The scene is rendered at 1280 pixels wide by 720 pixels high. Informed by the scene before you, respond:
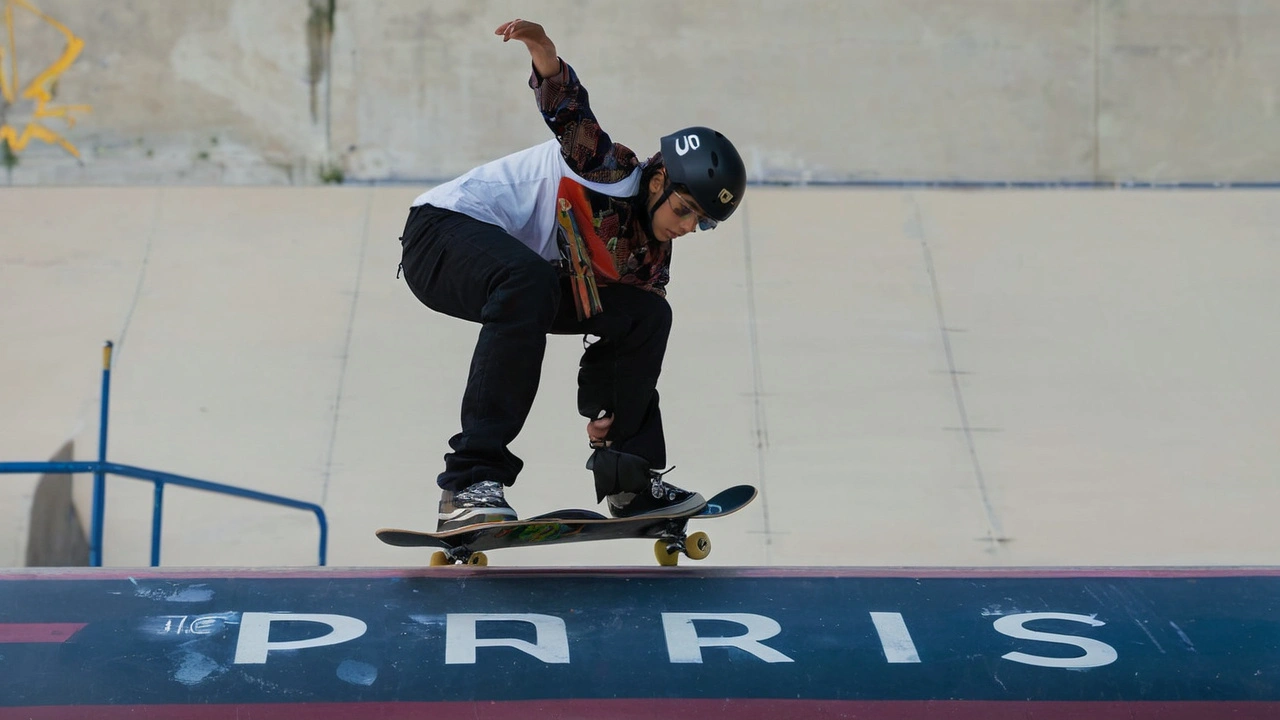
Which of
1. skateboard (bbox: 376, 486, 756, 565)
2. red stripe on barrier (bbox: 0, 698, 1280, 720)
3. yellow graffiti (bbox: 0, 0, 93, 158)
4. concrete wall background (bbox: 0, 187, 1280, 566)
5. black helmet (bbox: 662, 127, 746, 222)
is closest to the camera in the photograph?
red stripe on barrier (bbox: 0, 698, 1280, 720)

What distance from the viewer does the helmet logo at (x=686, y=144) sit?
3455 millimetres

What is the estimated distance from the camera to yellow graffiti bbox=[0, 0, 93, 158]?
9523 mm

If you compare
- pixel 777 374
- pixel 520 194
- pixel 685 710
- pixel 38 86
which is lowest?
pixel 685 710

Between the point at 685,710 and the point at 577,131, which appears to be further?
the point at 577,131

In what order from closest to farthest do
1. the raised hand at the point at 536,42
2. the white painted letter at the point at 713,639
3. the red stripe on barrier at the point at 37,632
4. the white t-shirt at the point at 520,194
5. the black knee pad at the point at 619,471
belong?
the red stripe on barrier at the point at 37,632 → the white painted letter at the point at 713,639 → the raised hand at the point at 536,42 → the white t-shirt at the point at 520,194 → the black knee pad at the point at 619,471

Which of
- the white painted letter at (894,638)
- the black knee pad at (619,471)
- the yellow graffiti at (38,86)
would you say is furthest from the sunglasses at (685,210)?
the yellow graffiti at (38,86)

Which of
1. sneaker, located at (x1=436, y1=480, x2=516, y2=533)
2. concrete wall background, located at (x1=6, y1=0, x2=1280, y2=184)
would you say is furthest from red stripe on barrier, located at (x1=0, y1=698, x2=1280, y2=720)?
concrete wall background, located at (x1=6, y1=0, x2=1280, y2=184)

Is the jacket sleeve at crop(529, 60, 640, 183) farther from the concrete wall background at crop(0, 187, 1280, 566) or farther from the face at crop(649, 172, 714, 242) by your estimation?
the concrete wall background at crop(0, 187, 1280, 566)

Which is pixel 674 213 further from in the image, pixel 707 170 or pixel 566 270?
pixel 566 270

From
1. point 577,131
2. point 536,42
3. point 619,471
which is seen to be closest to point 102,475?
point 619,471

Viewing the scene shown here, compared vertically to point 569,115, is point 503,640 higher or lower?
lower

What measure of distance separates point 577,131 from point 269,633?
1.46 metres

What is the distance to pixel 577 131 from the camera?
337cm

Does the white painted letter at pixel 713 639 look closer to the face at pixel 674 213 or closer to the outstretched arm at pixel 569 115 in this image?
the face at pixel 674 213
